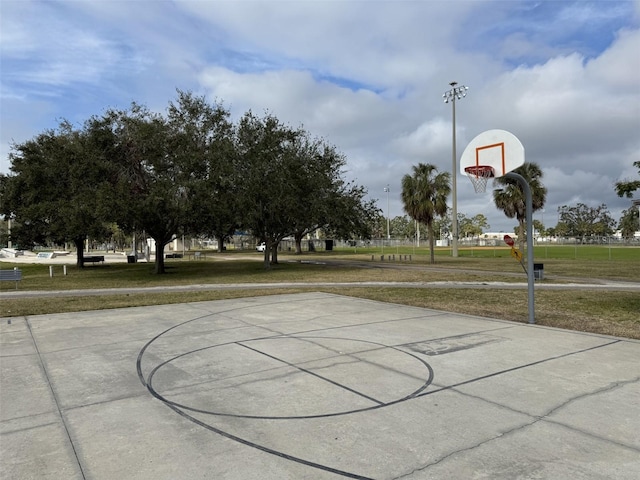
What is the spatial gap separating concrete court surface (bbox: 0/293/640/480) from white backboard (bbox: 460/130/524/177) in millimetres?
3375

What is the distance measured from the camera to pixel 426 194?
35.5m

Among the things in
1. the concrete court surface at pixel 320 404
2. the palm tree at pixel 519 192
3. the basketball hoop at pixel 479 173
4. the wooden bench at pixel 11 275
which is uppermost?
the palm tree at pixel 519 192

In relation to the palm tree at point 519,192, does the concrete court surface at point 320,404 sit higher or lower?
lower

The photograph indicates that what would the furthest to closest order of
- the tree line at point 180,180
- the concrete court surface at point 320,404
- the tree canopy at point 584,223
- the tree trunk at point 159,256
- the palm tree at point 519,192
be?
1. the tree canopy at point 584,223
2. the palm tree at point 519,192
3. the tree trunk at point 159,256
4. the tree line at point 180,180
5. the concrete court surface at point 320,404

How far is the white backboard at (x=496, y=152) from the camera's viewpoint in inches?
375

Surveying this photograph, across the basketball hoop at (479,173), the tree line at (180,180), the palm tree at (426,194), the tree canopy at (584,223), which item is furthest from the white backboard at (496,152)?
the tree canopy at (584,223)

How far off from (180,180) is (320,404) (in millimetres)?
20495

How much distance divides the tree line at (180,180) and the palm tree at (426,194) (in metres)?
6.00

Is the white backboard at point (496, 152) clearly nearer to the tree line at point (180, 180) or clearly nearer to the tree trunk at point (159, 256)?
the tree line at point (180, 180)

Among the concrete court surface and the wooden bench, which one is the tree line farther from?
the concrete court surface

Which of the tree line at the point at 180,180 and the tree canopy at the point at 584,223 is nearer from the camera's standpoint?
the tree line at the point at 180,180

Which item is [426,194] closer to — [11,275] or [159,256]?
[159,256]

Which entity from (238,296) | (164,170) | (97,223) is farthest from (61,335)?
(164,170)

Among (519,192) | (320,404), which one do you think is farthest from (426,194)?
(320,404)
